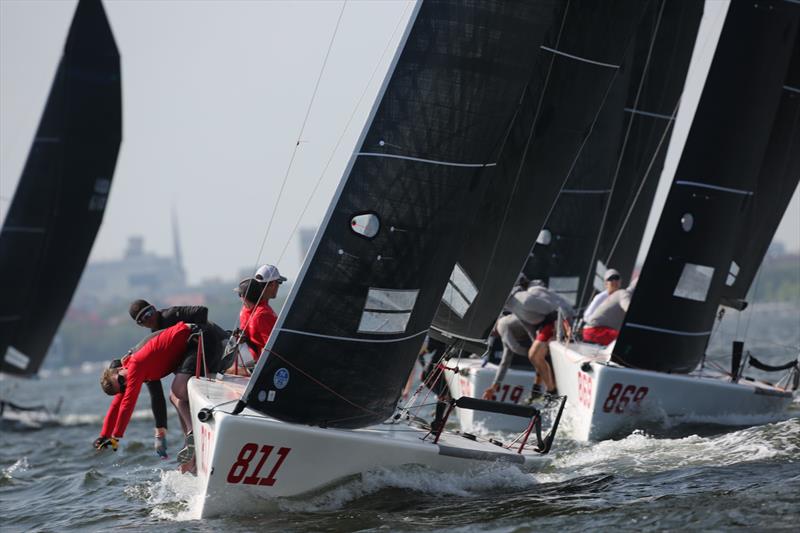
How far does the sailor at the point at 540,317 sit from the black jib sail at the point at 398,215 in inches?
136

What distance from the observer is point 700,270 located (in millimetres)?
10008

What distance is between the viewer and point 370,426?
7477 millimetres

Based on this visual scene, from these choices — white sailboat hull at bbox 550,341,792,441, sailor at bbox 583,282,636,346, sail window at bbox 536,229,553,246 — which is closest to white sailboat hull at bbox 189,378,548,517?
white sailboat hull at bbox 550,341,792,441

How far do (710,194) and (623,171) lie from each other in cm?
359

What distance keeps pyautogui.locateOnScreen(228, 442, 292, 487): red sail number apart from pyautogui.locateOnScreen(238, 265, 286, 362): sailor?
3.82ft

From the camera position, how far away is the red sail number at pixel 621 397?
31.7 ft

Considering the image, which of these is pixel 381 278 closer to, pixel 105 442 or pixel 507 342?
pixel 105 442

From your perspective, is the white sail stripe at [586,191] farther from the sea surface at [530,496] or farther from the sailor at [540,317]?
the sea surface at [530,496]

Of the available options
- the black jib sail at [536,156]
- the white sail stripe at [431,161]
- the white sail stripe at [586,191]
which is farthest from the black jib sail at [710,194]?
the white sail stripe at [431,161]

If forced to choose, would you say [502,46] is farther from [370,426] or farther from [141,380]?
[141,380]

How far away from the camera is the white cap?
25.1 feet

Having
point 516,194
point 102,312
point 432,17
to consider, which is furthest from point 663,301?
point 102,312

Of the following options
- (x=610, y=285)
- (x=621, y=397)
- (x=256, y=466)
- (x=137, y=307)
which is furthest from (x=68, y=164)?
(x=256, y=466)

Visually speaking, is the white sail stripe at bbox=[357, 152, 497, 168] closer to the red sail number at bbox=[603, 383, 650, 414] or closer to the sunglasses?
the sunglasses
